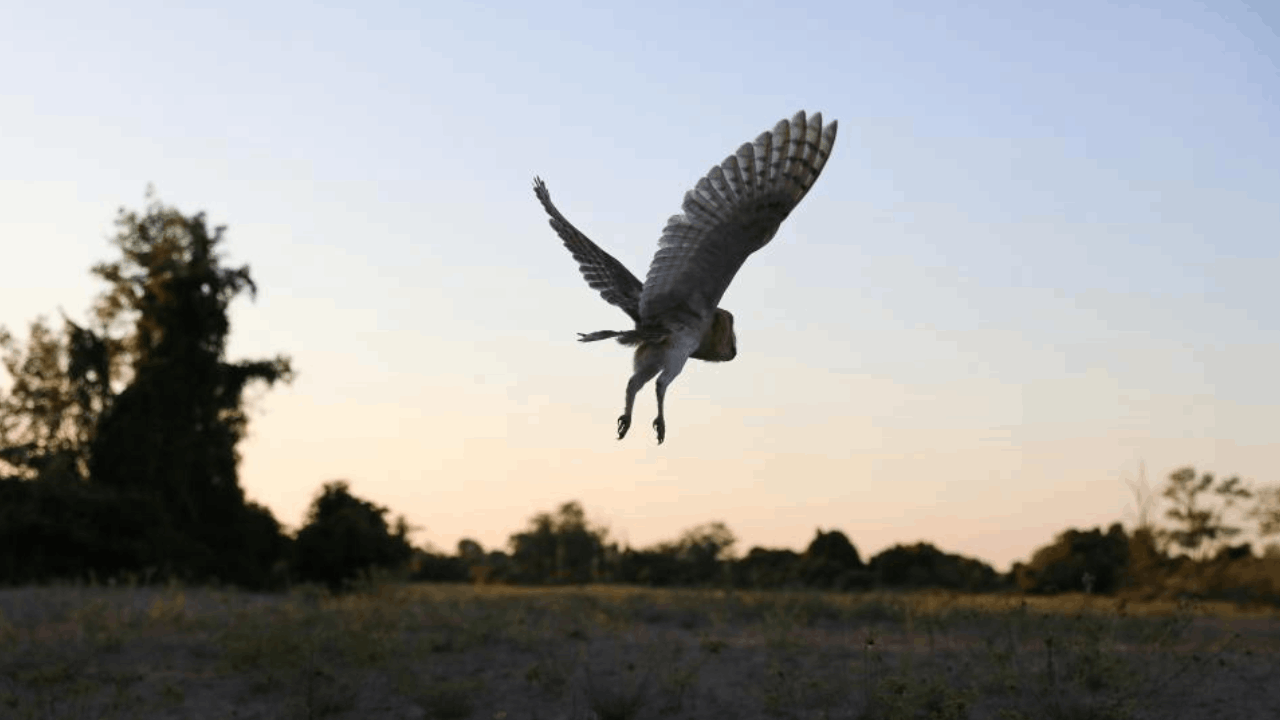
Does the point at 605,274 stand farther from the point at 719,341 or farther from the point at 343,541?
the point at 343,541

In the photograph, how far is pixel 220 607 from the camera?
16625mm

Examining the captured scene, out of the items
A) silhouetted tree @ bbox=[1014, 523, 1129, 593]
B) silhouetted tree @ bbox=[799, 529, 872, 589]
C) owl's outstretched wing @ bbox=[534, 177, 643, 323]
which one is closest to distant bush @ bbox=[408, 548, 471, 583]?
silhouetted tree @ bbox=[799, 529, 872, 589]

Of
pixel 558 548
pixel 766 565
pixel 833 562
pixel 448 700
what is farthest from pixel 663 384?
pixel 558 548

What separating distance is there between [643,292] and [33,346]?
77.9 ft

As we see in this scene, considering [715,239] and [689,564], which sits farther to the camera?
[689,564]

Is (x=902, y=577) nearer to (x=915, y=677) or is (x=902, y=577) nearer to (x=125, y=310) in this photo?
(x=915, y=677)

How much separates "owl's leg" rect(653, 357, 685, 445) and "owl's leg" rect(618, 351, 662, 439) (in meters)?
0.14

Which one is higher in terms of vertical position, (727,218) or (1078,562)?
(727,218)

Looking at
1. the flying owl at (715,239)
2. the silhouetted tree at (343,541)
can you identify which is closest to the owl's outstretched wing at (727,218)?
the flying owl at (715,239)

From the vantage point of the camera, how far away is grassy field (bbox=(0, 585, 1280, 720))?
1079cm

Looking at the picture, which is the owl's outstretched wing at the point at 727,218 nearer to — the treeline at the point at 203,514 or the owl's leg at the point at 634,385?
the owl's leg at the point at 634,385

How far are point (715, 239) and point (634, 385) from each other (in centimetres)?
98

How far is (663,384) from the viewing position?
28.3ft

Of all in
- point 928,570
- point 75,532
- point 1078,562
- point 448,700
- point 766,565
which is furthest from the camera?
point 766,565
